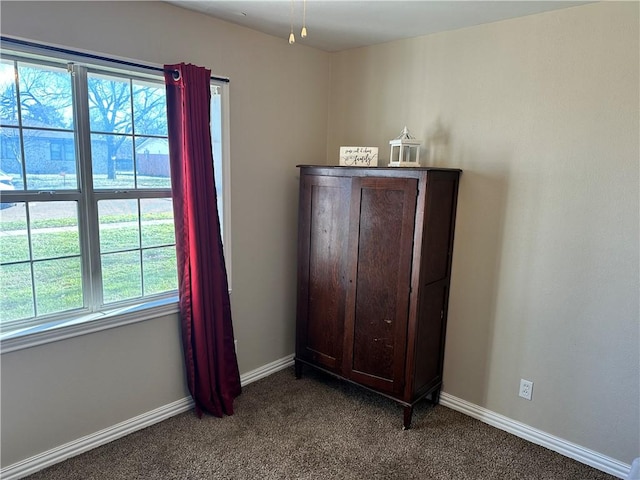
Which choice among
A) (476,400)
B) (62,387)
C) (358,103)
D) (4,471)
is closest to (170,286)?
(62,387)

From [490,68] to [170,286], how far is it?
2.28 m

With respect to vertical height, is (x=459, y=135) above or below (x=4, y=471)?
above

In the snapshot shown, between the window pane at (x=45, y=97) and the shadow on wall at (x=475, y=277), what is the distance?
2.15 m

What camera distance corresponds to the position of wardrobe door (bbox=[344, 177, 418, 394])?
2.47 m

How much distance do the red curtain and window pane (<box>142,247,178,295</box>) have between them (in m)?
0.16

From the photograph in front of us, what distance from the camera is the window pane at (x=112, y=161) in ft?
7.30

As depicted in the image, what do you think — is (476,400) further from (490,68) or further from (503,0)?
(503,0)

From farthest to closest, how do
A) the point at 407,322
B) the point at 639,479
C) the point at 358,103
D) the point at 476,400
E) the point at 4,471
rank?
the point at 358,103, the point at 476,400, the point at 407,322, the point at 4,471, the point at 639,479

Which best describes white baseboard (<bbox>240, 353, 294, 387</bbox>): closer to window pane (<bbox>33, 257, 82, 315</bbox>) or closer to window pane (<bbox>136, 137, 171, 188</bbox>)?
window pane (<bbox>33, 257, 82, 315</bbox>)

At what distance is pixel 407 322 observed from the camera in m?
2.52

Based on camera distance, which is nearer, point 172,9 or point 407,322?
point 172,9

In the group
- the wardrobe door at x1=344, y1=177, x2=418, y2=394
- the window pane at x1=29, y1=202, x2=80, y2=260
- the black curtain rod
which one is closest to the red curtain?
the black curtain rod

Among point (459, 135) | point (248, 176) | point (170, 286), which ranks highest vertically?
point (459, 135)

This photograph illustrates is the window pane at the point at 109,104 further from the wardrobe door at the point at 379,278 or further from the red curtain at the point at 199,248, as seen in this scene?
the wardrobe door at the point at 379,278
